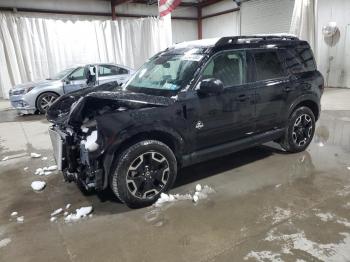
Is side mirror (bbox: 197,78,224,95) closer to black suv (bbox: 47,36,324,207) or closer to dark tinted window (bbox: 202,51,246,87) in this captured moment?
black suv (bbox: 47,36,324,207)

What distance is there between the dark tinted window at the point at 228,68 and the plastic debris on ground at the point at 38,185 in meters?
2.46

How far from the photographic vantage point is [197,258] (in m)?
2.39

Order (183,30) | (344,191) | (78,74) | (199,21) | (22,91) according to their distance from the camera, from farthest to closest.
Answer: (199,21) < (183,30) < (78,74) < (22,91) < (344,191)

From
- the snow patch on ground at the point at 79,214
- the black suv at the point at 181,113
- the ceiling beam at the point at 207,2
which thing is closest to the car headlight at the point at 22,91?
the black suv at the point at 181,113

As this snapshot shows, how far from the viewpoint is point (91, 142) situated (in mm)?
2893

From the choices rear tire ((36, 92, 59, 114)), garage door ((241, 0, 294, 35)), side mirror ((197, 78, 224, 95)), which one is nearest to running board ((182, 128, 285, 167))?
side mirror ((197, 78, 224, 95))

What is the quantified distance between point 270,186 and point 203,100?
4.30 feet

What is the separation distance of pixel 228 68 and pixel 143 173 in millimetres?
1642

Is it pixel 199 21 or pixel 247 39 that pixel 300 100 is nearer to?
pixel 247 39

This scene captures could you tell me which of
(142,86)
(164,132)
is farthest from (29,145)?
(164,132)

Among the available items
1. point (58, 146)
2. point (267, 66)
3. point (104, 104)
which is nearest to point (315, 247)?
point (104, 104)

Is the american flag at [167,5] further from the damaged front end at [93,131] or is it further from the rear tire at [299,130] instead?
the damaged front end at [93,131]

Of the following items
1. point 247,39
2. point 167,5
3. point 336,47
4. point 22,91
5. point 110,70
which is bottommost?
point 22,91

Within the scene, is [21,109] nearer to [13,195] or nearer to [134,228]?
[13,195]
